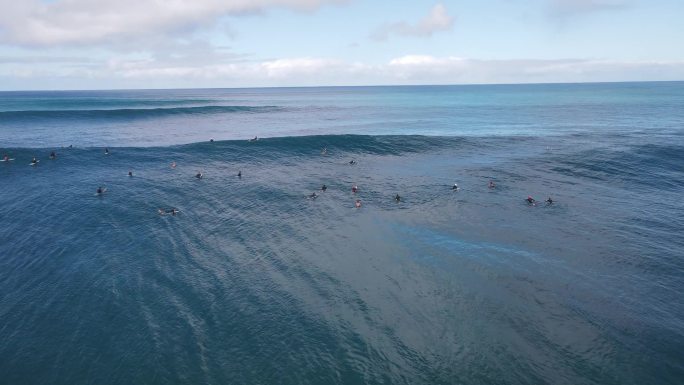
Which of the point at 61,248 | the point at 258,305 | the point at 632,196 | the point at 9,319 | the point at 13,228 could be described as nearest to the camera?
the point at 9,319

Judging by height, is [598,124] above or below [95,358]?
above

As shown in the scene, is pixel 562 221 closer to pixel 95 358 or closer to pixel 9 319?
pixel 95 358

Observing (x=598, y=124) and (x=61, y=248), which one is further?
(x=598, y=124)

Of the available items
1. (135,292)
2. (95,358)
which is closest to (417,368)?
(95,358)

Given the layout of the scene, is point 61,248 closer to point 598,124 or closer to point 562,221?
point 562,221

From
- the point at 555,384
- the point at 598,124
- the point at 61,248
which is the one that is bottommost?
the point at 555,384

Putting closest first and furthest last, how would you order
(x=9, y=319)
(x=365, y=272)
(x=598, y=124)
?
(x=9, y=319), (x=365, y=272), (x=598, y=124)
